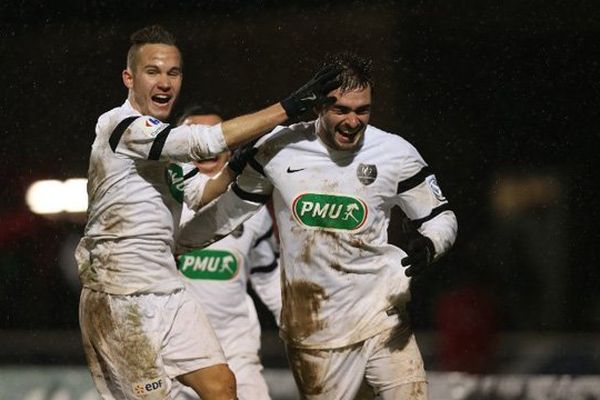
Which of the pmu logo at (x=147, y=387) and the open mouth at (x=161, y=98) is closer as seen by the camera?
the pmu logo at (x=147, y=387)

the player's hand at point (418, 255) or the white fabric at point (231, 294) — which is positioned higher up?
the player's hand at point (418, 255)

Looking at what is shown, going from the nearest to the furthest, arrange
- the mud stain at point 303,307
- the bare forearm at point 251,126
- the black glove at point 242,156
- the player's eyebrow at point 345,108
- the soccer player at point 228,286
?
the bare forearm at point 251,126, the player's eyebrow at point 345,108, the mud stain at point 303,307, the black glove at point 242,156, the soccer player at point 228,286

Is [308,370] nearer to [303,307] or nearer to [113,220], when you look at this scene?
[303,307]

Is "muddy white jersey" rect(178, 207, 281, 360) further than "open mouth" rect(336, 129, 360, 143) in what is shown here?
Yes

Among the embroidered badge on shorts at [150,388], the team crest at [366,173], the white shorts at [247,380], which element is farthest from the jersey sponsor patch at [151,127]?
the white shorts at [247,380]

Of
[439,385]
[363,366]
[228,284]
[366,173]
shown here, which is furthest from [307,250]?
[439,385]

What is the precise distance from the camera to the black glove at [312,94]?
4.07 metres

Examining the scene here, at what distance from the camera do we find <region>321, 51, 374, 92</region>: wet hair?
4250 mm

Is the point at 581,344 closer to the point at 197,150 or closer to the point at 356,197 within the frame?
the point at 356,197

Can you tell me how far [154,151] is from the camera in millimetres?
4062

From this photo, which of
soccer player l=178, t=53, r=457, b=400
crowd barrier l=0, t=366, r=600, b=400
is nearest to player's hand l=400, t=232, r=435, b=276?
soccer player l=178, t=53, r=457, b=400

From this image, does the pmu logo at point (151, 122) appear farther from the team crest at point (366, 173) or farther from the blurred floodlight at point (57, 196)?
the blurred floodlight at point (57, 196)

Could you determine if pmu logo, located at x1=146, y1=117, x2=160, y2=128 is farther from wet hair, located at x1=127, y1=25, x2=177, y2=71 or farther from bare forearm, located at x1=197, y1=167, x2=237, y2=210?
bare forearm, located at x1=197, y1=167, x2=237, y2=210

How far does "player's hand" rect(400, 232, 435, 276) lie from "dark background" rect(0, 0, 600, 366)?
2.50 metres
